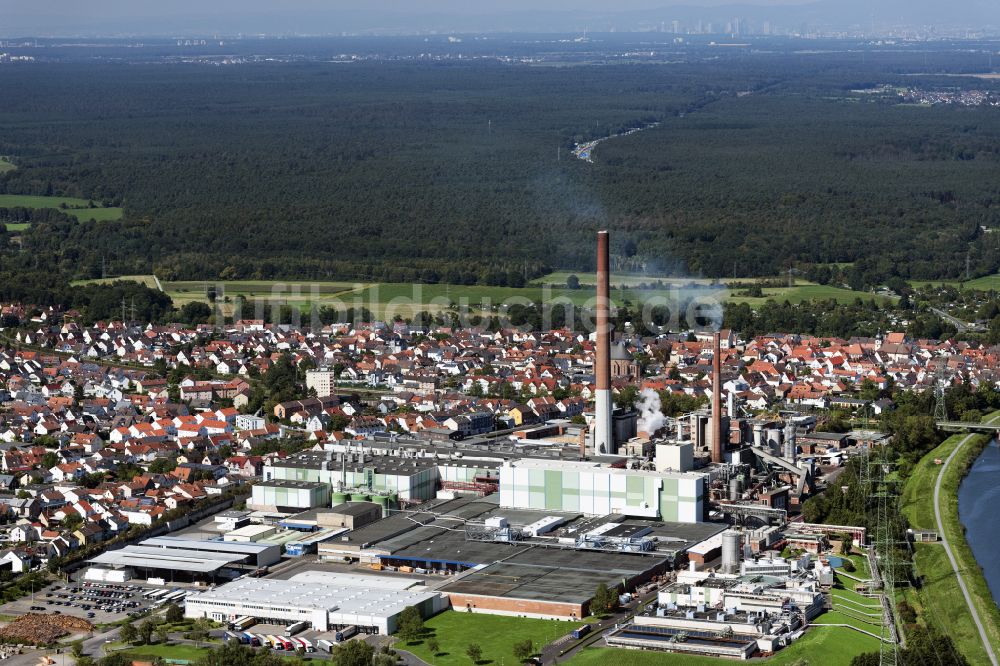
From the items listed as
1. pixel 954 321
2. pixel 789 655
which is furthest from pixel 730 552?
pixel 954 321

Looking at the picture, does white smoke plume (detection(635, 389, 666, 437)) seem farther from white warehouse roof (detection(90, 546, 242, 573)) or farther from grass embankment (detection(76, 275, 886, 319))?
grass embankment (detection(76, 275, 886, 319))

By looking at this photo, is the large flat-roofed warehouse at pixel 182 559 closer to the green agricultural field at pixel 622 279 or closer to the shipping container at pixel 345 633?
Answer: the shipping container at pixel 345 633

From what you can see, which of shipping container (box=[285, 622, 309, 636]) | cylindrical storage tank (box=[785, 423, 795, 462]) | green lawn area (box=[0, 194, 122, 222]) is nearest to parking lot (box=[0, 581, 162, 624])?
shipping container (box=[285, 622, 309, 636])

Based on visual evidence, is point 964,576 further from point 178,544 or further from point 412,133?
point 412,133

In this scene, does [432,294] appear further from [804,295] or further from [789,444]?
[789,444]

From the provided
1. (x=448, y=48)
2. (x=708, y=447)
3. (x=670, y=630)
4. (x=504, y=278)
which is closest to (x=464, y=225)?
(x=504, y=278)

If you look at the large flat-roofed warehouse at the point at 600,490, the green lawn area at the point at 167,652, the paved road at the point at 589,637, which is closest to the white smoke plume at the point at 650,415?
the large flat-roofed warehouse at the point at 600,490
